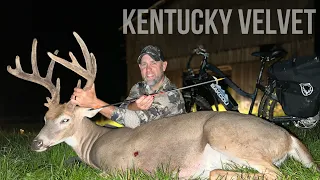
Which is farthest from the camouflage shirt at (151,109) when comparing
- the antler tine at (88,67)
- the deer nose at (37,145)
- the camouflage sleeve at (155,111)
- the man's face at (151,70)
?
the deer nose at (37,145)

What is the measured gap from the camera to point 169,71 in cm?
1688

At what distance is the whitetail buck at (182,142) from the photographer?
3.84 metres

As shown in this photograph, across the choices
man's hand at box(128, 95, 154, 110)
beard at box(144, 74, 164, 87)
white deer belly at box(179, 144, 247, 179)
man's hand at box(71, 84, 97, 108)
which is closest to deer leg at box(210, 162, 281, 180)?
white deer belly at box(179, 144, 247, 179)

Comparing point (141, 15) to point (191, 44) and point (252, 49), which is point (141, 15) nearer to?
point (191, 44)

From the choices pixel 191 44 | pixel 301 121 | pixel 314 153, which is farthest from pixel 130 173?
pixel 191 44

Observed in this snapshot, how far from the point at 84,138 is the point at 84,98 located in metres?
0.54

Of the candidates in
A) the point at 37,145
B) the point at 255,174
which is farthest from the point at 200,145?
the point at 37,145

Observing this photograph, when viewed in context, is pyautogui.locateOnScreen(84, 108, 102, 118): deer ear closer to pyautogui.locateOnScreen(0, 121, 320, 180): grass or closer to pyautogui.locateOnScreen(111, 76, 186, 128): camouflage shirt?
pyautogui.locateOnScreen(111, 76, 186, 128): camouflage shirt

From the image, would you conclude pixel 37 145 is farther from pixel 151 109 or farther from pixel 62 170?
pixel 151 109

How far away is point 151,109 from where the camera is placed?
5102 mm

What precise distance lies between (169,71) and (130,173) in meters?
12.9

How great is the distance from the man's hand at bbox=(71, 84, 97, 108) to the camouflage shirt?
0.30m

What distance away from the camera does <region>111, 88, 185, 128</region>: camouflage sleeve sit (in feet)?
16.1

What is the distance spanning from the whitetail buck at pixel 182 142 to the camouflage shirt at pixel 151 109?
17 centimetres
